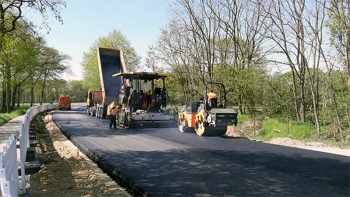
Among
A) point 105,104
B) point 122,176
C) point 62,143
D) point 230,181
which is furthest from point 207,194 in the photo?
point 105,104

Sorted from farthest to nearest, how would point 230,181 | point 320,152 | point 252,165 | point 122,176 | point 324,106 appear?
point 324,106, point 320,152, point 252,165, point 122,176, point 230,181

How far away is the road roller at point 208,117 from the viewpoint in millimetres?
9984

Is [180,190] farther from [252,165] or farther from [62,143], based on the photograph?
[62,143]

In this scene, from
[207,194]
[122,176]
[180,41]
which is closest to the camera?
[207,194]

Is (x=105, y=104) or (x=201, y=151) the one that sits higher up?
(x=105, y=104)

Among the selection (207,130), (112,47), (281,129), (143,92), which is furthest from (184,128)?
(112,47)

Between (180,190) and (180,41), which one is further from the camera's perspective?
(180,41)

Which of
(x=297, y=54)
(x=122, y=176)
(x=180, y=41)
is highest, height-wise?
(x=180, y=41)

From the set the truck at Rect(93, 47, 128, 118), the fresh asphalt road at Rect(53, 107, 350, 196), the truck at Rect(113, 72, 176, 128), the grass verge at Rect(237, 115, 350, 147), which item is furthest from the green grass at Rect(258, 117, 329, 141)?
the truck at Rect(93, 47, 128, 118)

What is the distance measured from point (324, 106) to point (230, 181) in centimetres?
948

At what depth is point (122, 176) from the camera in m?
5.60

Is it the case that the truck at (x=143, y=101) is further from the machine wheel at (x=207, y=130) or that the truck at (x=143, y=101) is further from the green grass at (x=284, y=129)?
the green grass at (x=284, y=129)

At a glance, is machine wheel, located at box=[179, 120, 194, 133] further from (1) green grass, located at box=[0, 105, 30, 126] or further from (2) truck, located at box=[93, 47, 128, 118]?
(1) green grass, located at box=[0, 105, 30, 126]

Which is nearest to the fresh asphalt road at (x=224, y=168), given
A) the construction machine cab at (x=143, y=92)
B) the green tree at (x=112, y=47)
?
the construction machine cab at (x=143, y=92)
